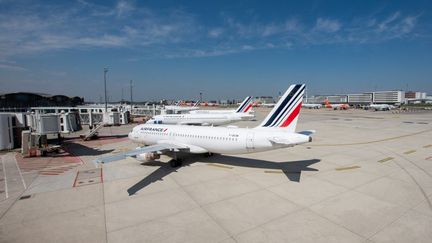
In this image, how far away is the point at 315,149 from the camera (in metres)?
31.3

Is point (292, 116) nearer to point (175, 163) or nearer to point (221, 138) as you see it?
point (221, 138)

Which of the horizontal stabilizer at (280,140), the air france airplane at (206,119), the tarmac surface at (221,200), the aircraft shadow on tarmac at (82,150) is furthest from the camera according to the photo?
the air france airplane at (206,119)

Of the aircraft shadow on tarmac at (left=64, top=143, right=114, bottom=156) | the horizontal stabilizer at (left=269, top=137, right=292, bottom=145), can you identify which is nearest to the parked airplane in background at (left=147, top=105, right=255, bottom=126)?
the aircraft shadow on tarmac at (left=64, top=143, right=114, bottom=156)

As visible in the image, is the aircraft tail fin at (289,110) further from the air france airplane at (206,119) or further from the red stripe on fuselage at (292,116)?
the air france airplane at (206,119)

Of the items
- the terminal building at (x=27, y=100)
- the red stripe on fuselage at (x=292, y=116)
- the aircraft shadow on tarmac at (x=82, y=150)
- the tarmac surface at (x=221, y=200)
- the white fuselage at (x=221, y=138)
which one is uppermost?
the terminal building at (x=27, y=100)

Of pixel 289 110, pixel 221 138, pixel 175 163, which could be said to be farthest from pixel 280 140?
pixel 175 163

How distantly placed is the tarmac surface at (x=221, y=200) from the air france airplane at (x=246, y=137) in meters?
2.02

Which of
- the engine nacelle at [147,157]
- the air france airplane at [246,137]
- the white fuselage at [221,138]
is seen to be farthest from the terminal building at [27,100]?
the air france airplane at [246,137]

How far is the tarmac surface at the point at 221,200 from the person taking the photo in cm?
1211

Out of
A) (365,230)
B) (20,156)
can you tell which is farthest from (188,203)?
(20,156)

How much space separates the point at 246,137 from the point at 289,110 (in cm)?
436

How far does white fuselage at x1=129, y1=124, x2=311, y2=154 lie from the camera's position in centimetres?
1958

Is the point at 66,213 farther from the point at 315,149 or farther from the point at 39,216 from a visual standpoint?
the point at 315,149

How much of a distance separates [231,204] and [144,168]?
11.5m
